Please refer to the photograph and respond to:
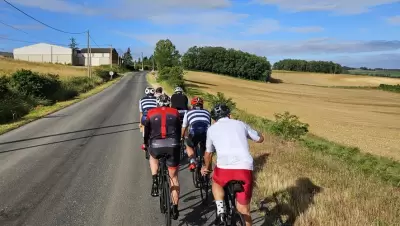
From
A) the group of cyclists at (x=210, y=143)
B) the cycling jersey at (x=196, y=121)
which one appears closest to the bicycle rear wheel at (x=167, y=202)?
the group of cyclists at (x=210, y=143)

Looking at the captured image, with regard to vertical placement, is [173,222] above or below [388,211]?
below

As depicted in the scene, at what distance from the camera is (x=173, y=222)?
20.1ft

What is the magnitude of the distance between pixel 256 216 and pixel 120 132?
402 inches

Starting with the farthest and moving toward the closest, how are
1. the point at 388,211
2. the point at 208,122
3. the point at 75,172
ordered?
the point at 75,172
the point at 208,122
the point at 388,211

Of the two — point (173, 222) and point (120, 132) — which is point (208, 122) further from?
point (120, 132)

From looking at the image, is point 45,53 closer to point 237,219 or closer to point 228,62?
point 228,62

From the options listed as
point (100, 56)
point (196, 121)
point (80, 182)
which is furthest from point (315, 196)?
point (100, 56)

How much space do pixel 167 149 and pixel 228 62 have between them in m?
139

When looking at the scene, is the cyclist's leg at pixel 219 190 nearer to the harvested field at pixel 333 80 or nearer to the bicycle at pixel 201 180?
the bicycle at pixel 201 180

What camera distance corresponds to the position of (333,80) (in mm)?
136125

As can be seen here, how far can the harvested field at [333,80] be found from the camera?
424 feet

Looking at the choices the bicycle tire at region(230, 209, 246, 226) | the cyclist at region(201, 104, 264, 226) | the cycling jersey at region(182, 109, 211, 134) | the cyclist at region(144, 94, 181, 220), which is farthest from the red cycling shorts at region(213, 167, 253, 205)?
the cycling jersey at region(182, 109, 211, 134)


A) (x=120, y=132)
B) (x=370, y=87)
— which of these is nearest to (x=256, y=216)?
(x=120, y=132)

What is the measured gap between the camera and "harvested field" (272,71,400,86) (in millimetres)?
129125
